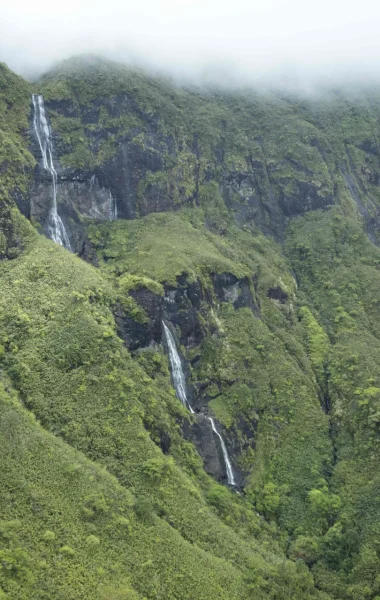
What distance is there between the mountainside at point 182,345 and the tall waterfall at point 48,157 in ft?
0.97

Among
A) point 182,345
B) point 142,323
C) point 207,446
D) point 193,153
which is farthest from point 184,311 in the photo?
point 193,153

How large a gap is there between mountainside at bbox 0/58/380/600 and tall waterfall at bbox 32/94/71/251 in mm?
294

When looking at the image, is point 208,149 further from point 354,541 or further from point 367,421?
point 354,541

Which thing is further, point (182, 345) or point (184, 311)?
point (184, 311)

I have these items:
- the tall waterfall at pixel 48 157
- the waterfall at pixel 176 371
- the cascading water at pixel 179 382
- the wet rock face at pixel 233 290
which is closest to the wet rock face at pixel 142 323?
the waterfall at pixel 176 371

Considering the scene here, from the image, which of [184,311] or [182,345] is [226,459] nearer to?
[182,345]

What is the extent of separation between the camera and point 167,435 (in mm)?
47531

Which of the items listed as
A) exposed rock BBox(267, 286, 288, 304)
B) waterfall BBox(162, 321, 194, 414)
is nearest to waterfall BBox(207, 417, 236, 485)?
waterfall BBox(162, 321, 194, 414)

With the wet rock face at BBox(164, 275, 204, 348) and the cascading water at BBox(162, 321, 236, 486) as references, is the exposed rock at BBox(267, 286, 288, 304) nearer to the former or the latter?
the wet rock face at BBox(164, 275, 204, 348)

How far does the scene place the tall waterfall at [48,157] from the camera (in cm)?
6494

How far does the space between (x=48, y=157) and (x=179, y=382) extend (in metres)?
35.3

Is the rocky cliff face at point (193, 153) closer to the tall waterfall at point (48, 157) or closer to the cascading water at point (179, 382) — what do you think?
the tall waterfall at point (48, 157)

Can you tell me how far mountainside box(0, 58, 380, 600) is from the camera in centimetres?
3769

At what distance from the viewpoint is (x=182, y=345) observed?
58.9 m
